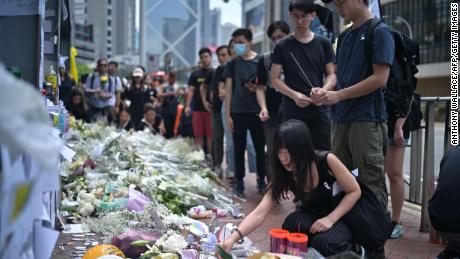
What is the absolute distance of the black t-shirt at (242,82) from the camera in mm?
6531

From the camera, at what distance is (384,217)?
3.31m

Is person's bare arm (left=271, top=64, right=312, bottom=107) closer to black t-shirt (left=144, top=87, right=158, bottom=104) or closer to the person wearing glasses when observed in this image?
the person wearing glasses

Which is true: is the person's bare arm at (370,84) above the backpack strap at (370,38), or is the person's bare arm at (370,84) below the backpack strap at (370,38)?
below

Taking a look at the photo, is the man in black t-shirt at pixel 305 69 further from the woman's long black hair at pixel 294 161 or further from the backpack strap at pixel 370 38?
the woman's long black hair at pixel 294 161

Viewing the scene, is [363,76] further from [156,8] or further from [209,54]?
[156,8]

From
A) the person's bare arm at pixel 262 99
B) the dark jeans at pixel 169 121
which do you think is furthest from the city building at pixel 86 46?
the person's bare arm at pixel 262 99

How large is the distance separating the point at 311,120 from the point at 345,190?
5.37 ft

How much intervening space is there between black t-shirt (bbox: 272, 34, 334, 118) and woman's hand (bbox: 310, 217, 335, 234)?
71.6 inches

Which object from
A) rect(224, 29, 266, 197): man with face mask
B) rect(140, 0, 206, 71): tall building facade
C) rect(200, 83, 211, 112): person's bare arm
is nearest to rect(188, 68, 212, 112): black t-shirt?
rect(200, 83, 211, 112): person's bare arm

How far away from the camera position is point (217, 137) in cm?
825

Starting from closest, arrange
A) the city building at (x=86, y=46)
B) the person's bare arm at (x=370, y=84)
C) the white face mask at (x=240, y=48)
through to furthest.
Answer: the person's bare arm at (x=370, y=84) → the white face mask at (x=240, y=48) → the city building at (x=86, y=46)

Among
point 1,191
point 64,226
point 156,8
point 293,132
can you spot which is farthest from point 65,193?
point 156,8

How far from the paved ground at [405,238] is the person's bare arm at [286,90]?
1.18m

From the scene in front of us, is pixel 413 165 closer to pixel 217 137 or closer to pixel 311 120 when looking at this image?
pixel 311 120
